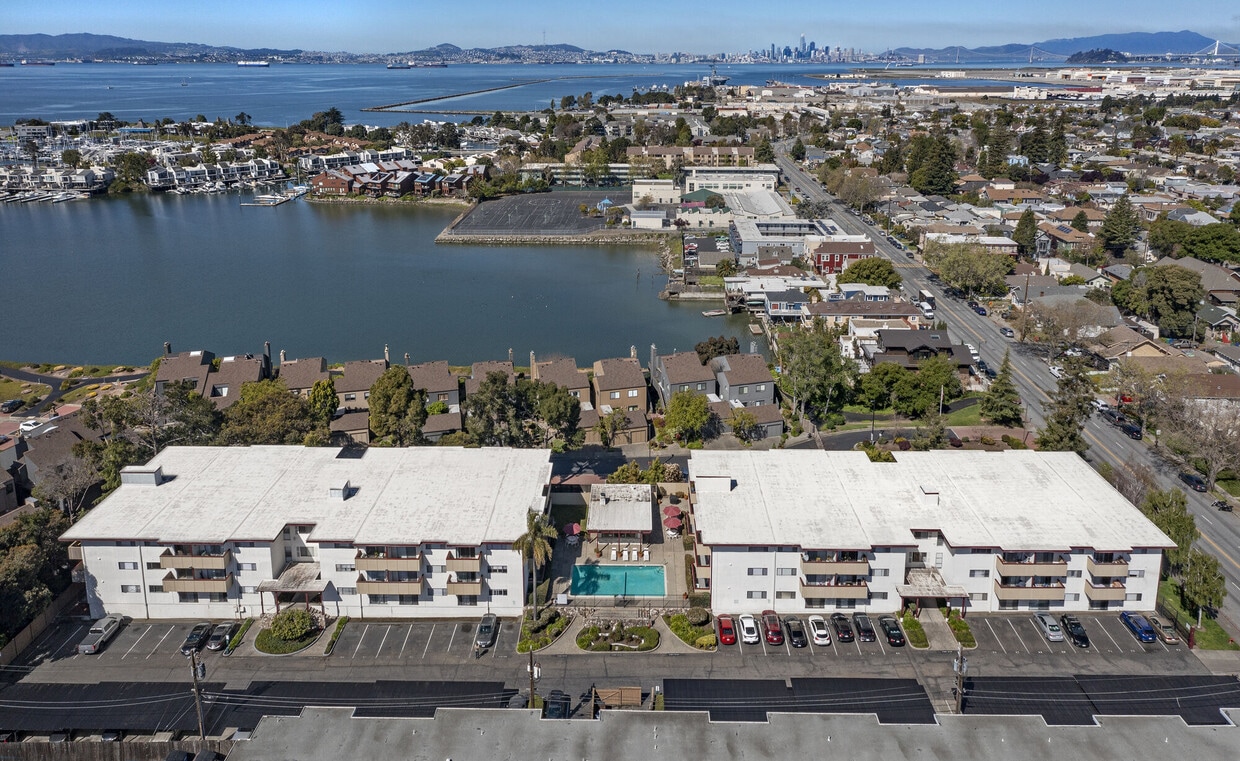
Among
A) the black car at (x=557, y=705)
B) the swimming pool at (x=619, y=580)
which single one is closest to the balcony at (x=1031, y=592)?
the swimming pool at (x=619, y=580)

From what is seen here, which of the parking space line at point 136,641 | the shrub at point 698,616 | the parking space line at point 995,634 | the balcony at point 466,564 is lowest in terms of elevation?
the parking space line at point 995,634

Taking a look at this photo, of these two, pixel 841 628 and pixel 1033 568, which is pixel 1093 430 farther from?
pixel 841 628

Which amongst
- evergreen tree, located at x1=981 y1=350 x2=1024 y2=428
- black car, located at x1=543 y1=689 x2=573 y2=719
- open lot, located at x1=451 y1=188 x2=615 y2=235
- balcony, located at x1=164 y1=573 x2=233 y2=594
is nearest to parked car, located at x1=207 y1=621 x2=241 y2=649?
balcony, located at x1=164 y1=573 x2=233 y2=594

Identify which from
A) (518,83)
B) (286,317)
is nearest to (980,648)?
(286,317)

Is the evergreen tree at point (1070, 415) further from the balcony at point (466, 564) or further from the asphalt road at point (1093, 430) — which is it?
the balcony at point (466, 564)

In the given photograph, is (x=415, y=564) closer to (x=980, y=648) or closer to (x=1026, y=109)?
(x=980, y=648)

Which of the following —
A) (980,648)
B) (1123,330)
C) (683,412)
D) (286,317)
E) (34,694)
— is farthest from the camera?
(286,317)
